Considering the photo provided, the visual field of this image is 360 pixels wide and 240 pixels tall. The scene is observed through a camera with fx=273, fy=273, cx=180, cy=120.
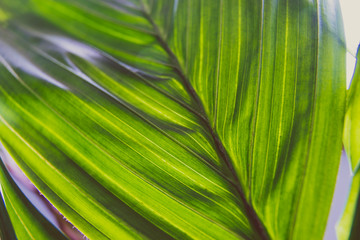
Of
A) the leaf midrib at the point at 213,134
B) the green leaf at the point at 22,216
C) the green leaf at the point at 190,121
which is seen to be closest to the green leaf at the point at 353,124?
the green leaf at the point at 190,121

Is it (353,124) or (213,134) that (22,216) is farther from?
(353,124)

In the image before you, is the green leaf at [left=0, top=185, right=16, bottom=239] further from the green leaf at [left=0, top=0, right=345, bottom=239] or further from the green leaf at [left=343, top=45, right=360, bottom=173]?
the green leaf at [left=343, top=45, right=360, bottom=173]

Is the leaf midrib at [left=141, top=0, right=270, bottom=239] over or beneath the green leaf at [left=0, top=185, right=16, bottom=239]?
over

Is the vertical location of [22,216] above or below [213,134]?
below

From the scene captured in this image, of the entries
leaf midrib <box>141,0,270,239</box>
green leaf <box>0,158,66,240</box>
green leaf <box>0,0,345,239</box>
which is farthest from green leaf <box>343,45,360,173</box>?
green leaf <box>0,158,66,240</box>

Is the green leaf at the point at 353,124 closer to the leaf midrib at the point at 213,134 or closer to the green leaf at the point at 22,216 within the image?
the leaf midrib at the point at 213,134

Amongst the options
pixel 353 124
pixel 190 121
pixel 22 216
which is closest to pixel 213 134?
pixel 190 121
